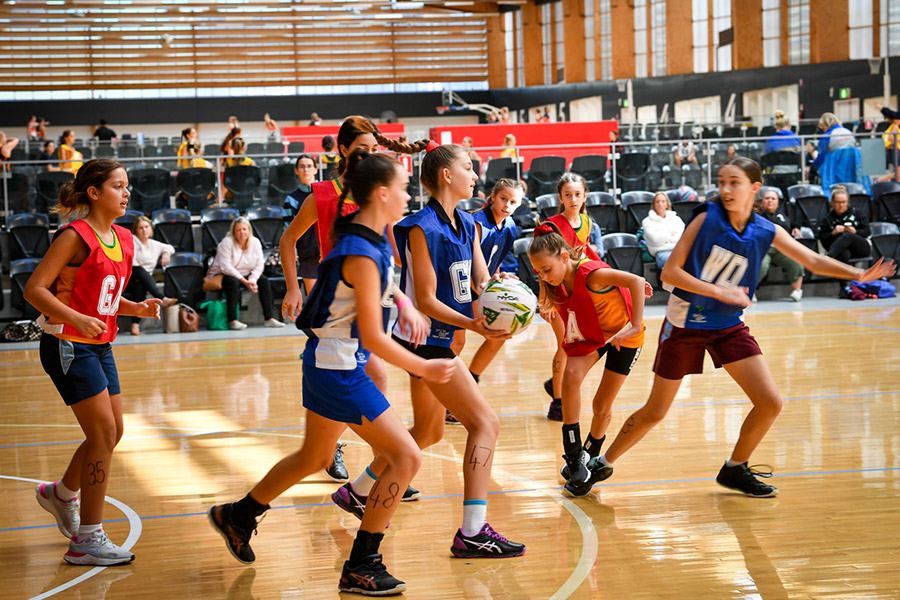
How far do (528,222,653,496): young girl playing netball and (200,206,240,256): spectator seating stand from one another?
784 centimetres

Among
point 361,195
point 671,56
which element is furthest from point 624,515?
point 671,56

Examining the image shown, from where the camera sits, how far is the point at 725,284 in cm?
400

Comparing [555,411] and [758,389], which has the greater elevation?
[758,389]

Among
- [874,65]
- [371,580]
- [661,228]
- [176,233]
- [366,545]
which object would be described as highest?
[874,65]

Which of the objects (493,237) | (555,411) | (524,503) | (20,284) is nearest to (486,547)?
(524,503)

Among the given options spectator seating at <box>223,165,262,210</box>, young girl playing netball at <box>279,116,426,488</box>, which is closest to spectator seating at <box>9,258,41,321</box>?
spectator seating at <box>223,165,262,210</box>

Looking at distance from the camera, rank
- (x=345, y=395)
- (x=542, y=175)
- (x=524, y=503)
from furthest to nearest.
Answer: (x=542, y=175) → (x=524, y=503) → (x=345, y=395)

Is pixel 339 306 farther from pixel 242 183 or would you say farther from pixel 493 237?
pixel 242 183

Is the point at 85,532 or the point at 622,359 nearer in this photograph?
the point at 85,532

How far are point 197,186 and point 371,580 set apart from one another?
10474 millimetres

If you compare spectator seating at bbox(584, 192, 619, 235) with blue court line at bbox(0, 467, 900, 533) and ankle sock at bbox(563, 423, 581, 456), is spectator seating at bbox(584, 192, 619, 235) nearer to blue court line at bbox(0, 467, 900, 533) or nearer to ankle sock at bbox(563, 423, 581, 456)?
blue court line at bbox(0, 467, 900, 533)

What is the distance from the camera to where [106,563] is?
3.52 m

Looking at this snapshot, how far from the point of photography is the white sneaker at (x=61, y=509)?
12.4 ft

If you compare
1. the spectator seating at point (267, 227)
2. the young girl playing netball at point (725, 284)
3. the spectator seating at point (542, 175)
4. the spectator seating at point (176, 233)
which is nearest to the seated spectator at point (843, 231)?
the spectator seating at point (542, 175)
